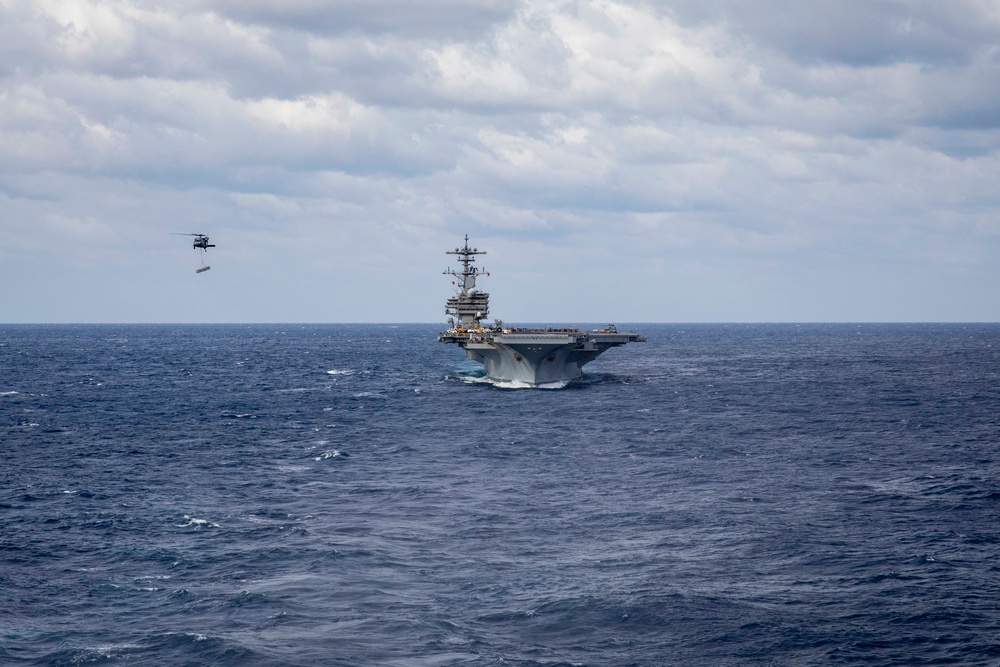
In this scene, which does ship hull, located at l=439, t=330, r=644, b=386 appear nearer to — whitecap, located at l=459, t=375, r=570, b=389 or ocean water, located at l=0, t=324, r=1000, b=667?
whitecap, located at l=459, t=375, r=570, b=389

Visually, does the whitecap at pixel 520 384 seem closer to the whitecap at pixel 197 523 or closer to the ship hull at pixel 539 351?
the ship hull at pixel 539 351

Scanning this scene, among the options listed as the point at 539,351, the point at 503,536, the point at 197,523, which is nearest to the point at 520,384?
the point at 539,351

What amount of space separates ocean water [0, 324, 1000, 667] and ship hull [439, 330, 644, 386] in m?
14.0

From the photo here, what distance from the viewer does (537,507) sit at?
45344 millimetres

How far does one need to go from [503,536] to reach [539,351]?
5827 cm

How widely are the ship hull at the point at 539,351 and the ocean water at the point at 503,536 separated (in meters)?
14.0

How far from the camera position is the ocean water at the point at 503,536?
28.9m

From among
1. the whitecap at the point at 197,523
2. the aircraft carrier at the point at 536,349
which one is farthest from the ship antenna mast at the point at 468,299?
the whitecap at the point at 197,523

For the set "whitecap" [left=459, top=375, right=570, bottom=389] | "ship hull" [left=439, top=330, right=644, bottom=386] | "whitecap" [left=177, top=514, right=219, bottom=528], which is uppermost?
"ship hull" [left=439, top=330, right=644, bottom=386]

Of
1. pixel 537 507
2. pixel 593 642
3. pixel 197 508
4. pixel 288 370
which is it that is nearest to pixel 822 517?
pixel 537 507

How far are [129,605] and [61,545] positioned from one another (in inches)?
350

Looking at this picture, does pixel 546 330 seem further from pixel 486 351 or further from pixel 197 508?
pixel 197 508

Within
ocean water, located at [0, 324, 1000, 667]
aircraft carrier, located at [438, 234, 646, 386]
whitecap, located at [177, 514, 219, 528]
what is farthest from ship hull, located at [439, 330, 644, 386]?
whitecap, located at [177, 514, 219, 528]

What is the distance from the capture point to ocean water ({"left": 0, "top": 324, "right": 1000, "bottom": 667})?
28.9 metres
